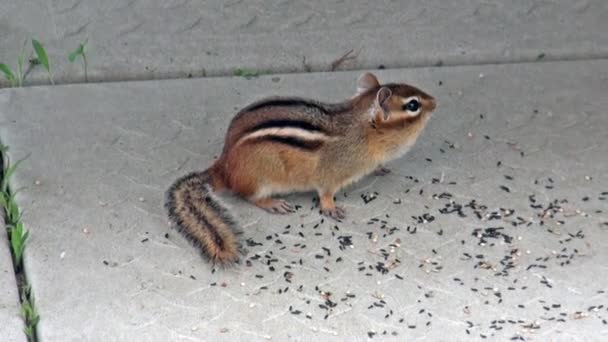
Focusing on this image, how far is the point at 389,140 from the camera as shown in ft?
18.3

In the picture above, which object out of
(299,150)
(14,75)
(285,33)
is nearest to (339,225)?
(299,150)

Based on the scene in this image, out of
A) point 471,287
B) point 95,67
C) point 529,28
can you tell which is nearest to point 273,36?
point 95,67

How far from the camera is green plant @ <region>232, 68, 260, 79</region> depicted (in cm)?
677

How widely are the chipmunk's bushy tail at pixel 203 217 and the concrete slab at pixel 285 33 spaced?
1.52 m

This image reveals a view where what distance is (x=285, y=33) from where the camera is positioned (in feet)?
23.4

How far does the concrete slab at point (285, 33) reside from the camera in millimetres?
6832

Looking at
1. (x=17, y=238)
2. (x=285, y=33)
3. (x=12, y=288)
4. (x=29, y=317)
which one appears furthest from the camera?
(x=285, y=33)

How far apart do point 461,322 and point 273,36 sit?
2.88m

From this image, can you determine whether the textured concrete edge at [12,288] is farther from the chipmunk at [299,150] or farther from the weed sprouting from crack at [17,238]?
the chipmunk at [299,150]

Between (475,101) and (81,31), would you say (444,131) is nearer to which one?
(475,101)

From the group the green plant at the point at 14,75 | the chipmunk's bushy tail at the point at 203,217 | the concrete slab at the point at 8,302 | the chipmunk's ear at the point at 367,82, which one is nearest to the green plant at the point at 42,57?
the green plant at the point at 14,75

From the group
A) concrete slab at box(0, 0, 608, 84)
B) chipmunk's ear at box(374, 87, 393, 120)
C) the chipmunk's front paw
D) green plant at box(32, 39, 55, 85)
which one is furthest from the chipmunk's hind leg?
green plant at box(32, 39, 55, 85)

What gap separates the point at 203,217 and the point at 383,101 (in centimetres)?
103

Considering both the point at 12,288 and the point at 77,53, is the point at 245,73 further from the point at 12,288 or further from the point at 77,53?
the point at 12,288
